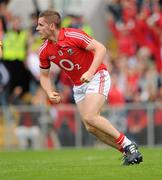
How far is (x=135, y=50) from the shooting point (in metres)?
24.0

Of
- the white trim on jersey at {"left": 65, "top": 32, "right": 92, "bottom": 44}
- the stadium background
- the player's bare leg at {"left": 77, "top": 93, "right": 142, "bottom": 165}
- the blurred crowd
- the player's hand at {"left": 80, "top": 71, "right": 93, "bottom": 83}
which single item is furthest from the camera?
the blurred crowd

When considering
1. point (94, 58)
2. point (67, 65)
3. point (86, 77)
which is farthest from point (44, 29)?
point (86, 77)

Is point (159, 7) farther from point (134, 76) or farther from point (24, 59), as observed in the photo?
point (24, 59)

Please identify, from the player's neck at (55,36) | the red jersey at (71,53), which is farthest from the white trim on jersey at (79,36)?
the player's neck at (55,36)

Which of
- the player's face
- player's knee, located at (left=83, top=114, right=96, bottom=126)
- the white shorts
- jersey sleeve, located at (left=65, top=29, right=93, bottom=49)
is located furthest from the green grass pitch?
the player's face

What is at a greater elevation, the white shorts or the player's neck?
the player's neck

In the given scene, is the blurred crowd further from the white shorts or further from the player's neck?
the player's neck

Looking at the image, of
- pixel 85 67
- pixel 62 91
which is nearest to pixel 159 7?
pixel 62 91

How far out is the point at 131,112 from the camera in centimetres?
2034

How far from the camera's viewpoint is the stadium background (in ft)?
66.5

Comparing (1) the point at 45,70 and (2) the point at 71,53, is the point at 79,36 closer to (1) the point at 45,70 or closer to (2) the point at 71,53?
(2) the point at 71,53

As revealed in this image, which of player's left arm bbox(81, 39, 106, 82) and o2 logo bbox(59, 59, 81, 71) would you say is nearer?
player's left arm bbox(81, 39, 106, 82)

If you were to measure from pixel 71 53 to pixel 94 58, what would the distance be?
0.47 meters

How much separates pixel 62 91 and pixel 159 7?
150 inches
